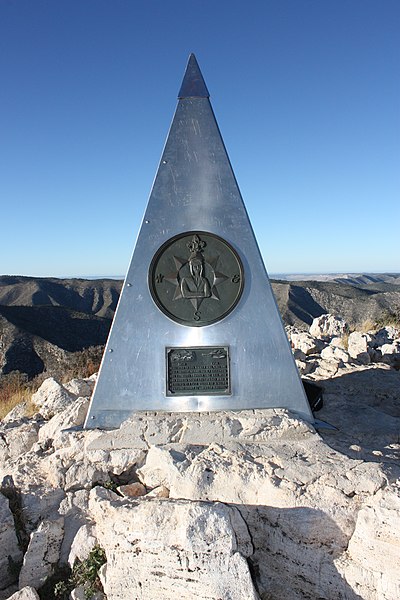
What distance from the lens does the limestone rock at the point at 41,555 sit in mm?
2951

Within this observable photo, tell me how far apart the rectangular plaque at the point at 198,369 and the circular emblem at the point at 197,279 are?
268 mm

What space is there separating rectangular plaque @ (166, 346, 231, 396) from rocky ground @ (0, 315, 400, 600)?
0.29 m

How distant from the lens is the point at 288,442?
373 cm

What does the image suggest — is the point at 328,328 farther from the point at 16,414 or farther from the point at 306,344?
the point at 16,414

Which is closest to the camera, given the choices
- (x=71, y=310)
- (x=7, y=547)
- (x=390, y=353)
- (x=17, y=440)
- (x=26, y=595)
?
(x=26, y=595)

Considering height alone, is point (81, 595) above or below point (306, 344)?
below

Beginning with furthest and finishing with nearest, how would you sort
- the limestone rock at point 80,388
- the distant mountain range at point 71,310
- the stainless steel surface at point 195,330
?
the distant mountain range at point 71,310 → the limestone rock at point 80,388 → the stainless steel surface at point 195,330

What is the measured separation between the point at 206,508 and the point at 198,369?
1596 mm

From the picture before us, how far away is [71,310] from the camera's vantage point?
39.0 m

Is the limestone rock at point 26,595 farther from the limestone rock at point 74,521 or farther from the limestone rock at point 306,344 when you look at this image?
the limestone rock at point 306,344

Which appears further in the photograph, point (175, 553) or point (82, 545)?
point (82, 545)

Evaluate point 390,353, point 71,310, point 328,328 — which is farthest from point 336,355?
point 71,310

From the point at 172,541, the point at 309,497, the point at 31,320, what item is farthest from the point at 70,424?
the point at 31,320

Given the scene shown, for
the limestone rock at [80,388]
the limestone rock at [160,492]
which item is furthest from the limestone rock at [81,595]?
the limestone rock at [80,388]
